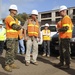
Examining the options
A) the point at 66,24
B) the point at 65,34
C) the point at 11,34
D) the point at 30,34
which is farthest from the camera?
the point at 30,34

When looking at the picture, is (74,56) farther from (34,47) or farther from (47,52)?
(34,47)

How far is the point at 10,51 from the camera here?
27.9 feet

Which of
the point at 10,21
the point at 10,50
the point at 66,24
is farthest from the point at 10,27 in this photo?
the point at 66,24

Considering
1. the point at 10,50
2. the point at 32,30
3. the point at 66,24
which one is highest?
the point at 66,24

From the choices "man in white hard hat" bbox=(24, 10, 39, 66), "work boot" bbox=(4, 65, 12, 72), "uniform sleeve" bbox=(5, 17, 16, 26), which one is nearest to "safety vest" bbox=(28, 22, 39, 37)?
"man in white hard hat" bbox=(24, 10, 39, 66)

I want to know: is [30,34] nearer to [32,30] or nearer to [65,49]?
[32,30]

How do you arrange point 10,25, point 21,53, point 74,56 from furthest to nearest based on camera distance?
point 21,53
point 74,56
point 10,25

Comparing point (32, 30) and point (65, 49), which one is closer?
point (65, 49)

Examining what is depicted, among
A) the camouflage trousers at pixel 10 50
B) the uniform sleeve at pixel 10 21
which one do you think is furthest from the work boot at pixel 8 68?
the uniform sleeve at pixel 10 21

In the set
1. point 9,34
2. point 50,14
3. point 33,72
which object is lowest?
point 33,72

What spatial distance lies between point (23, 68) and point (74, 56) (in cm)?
457

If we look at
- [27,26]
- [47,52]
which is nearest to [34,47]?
[27,26]

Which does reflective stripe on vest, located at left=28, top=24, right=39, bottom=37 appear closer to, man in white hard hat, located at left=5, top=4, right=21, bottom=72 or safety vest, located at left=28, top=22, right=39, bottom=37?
safety vest, located at left=28, top=22, right=39, bottom=37

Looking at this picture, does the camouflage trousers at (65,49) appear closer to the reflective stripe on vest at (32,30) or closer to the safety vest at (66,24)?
the safety vest at (66,24)
